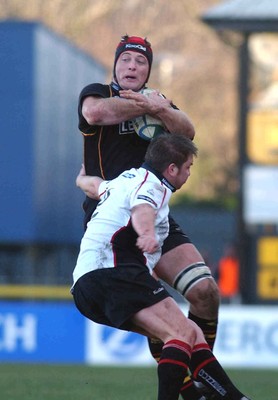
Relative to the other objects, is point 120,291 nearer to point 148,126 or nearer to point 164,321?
point 164,321

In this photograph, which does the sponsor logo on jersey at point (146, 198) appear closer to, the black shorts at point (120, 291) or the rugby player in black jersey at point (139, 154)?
the black shorts at point (120, 291)

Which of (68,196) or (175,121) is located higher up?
(175,121)

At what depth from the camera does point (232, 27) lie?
1927 centimetres

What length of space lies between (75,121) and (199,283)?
1837cm

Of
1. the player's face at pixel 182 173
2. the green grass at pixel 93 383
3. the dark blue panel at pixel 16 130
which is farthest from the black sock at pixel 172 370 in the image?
the dark blue panel at pixel 16 130

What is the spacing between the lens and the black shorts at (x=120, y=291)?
715 centimetres

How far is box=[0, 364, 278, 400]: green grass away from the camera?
31.6 feet

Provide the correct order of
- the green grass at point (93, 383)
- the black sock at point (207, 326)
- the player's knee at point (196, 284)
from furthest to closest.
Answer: the green grass at point (93, 383) → the black sock at point (207, 326) → the player's knee at point (196, 284)

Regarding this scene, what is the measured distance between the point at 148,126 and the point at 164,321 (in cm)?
128

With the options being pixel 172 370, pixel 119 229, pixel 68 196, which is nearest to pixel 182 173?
pixel 119 229

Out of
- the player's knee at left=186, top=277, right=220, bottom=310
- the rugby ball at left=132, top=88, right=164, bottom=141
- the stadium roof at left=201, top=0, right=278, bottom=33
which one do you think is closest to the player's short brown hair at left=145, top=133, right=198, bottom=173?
the rugby ball at left=132, top=88, right=164, bottom=141

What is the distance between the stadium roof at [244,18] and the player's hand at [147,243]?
12.7 m

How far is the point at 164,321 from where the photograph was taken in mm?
7141

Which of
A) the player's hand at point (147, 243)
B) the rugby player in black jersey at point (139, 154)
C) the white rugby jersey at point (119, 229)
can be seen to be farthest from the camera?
the rugby player in black jersey at point (139, 154)
